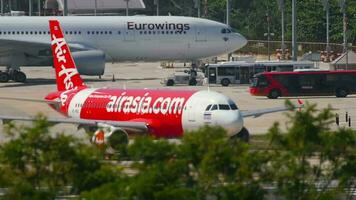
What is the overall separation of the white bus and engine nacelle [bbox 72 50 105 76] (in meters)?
7.51

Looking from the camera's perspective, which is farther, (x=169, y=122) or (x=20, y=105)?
(x=20, y=105)

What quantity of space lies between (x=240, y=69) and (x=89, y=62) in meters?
10.5

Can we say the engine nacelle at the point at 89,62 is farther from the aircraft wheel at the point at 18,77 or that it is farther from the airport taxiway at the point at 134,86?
the aircraft wheel at the point at 18,77

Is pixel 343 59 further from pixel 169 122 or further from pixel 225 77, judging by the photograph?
pixel 169 122

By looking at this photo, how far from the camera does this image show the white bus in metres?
89.6

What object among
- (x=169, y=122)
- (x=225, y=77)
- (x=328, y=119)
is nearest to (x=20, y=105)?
(x=225, y=77)

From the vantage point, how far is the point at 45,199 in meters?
25.1

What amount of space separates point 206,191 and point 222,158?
73 cm

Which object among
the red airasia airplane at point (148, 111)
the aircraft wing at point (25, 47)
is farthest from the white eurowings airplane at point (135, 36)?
the red airasia airplane at point (148, 111)

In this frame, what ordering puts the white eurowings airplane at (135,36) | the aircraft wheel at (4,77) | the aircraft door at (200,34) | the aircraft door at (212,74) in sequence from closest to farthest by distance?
the aircraft door at (212,74) < the aircraft wheel at (4,77) < the white eurowings airplane at (135,36) < the aircraft door at (200,34)

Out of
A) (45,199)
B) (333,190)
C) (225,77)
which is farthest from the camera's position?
(225,77)

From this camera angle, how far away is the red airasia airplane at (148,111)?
47531 mm

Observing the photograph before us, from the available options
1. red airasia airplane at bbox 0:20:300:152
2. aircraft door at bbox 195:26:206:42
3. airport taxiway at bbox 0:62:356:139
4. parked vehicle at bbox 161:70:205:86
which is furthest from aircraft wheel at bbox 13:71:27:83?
red airasia airplane at bbox 0:20:300:152

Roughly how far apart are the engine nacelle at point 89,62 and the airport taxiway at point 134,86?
2.77 feet
